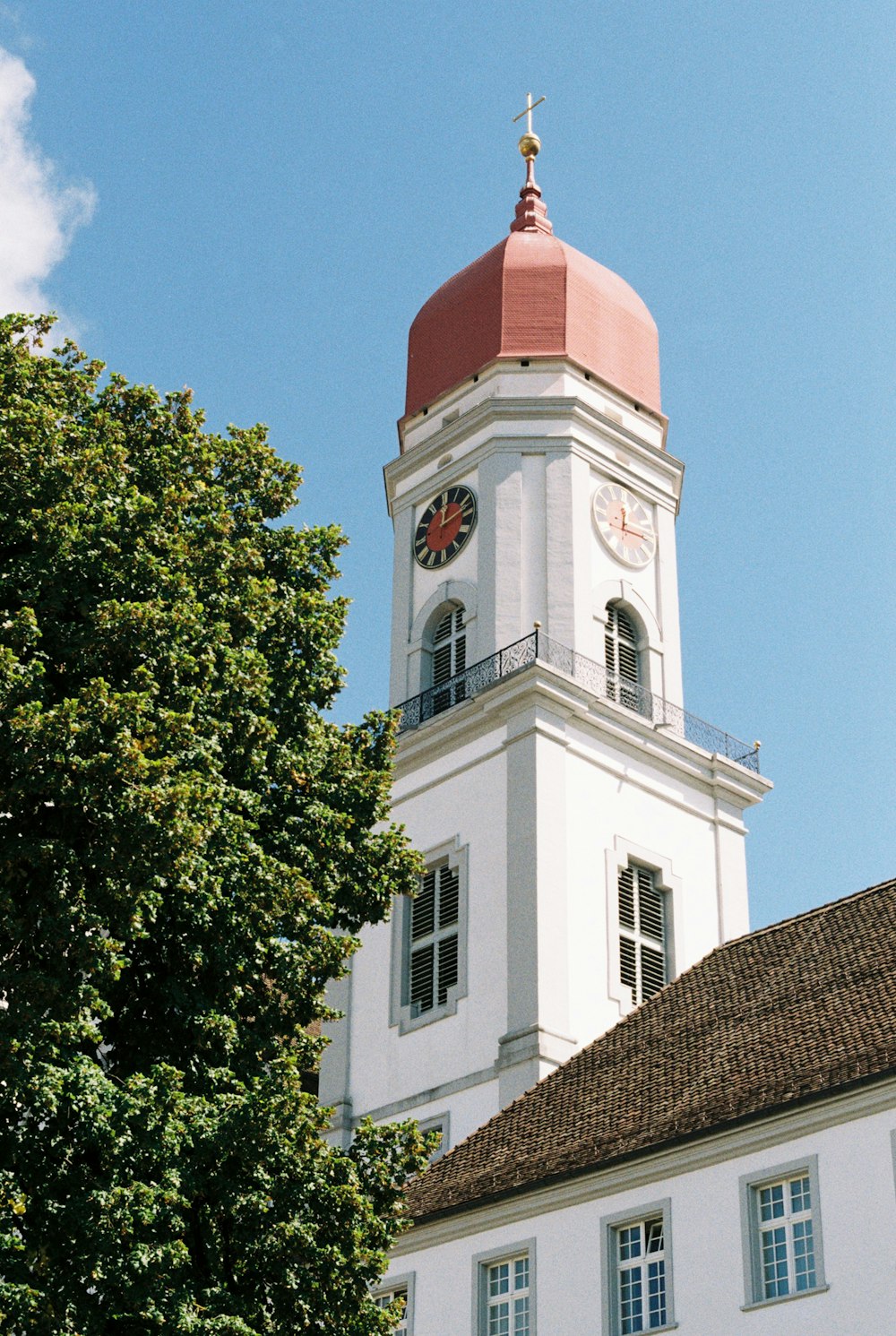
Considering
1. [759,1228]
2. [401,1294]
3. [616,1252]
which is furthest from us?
[401,1294]

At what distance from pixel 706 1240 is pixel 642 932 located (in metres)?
13.0

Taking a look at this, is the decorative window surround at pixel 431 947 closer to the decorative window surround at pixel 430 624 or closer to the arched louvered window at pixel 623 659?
the decorative window surround at pixel 430 624

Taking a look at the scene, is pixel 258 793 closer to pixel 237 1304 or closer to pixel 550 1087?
pixel 237 1304

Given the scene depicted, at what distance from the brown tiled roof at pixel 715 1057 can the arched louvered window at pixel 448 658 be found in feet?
28.9

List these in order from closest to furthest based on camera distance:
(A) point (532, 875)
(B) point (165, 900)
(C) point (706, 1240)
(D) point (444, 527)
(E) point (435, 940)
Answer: (B) point (165, 900), (C) point (706, 1240), (A) point (532, 875), (E) point (435, 940), (D) point (444, 527)

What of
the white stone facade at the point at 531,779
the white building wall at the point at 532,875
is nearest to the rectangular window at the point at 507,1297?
the white building wall at the point at 532,875

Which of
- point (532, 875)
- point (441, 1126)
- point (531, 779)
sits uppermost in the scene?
point (531, 779)

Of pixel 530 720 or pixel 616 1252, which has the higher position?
pixel 530 720

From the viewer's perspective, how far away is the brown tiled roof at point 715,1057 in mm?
23188

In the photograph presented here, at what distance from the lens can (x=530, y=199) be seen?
46.8 m

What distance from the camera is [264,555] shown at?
21.7m

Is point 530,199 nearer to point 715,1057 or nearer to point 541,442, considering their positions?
point 541,442

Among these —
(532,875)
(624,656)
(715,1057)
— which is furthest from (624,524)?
(715,1057)

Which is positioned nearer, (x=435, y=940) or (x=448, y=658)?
(x=435, y=940)
